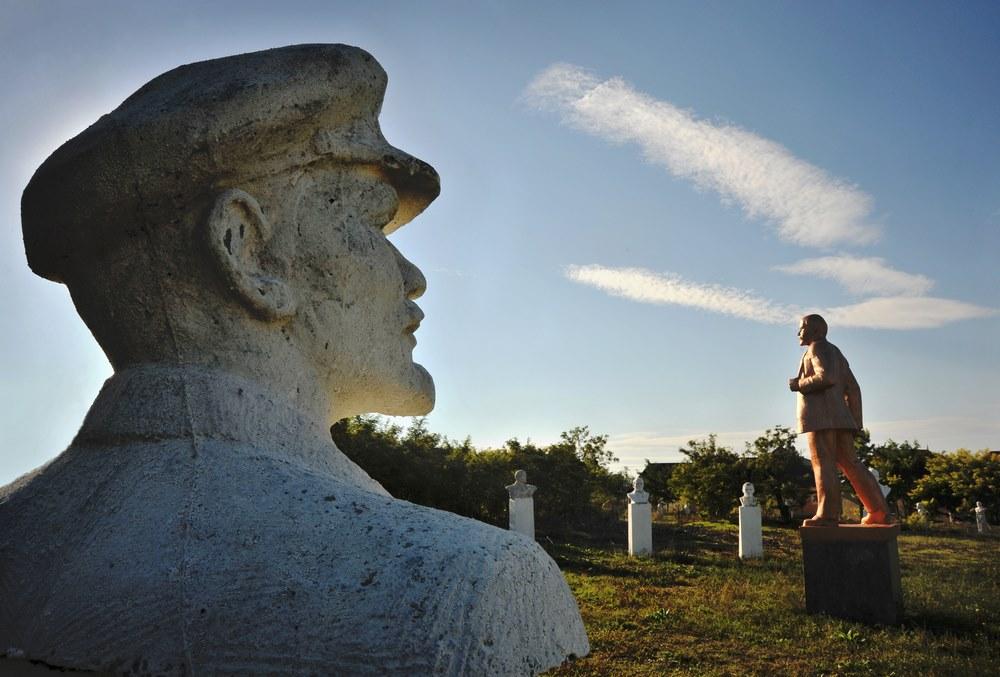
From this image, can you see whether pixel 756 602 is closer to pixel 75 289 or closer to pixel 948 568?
pixel 948 568

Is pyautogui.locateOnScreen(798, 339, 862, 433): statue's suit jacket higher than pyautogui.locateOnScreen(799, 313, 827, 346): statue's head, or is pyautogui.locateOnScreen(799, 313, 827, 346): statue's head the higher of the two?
pyautogui.locateOnScreen(799, 313, 827, 346): statue's head

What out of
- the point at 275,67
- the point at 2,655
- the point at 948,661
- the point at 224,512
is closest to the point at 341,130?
the point at 275,67

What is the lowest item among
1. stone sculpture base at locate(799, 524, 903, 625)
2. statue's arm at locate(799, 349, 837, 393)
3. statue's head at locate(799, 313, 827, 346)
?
stone sculpture base at locate(799, 524, 903, 625)

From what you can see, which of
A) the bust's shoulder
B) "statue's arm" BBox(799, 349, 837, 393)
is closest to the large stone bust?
the bust's shoulder

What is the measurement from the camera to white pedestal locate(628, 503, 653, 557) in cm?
1399

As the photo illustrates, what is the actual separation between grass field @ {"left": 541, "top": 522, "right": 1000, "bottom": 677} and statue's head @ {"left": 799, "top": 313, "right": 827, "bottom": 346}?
3.20 metres

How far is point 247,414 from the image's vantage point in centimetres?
163

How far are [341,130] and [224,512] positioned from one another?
0.94 metres

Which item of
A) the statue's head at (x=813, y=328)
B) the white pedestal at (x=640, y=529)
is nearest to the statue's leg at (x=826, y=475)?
the statue's head at (x=813, y=328)

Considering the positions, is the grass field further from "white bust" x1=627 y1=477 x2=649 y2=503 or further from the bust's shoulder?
the bust's shoulder

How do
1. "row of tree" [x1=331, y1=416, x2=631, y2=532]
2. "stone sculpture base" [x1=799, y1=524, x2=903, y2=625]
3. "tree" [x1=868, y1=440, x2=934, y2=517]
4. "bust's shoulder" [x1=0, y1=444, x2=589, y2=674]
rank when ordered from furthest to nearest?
"tree" [x1=868, y1=440, x2=934, y2=517], "row of tree" [x1=331, y1=416, x2=631, y2=532], "stone sculpture base" [x1=799, y1=524, x2=903, y2=625], "bust's shoulder" [x1=0, y1=444, x2=589, y2=674]

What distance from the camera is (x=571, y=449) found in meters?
21.7

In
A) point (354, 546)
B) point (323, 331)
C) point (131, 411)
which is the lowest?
point (354, 546)

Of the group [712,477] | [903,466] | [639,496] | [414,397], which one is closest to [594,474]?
[712,477]
